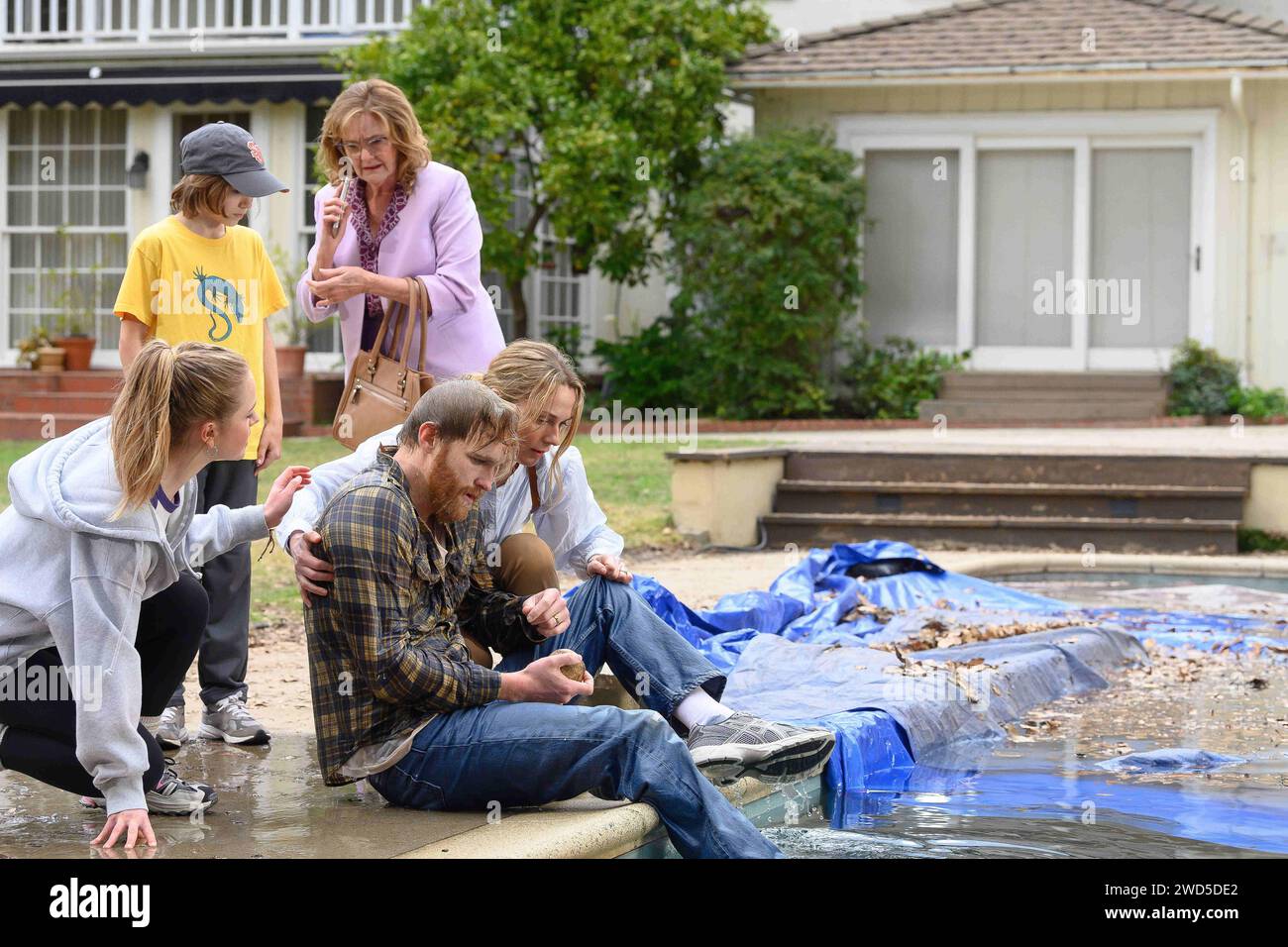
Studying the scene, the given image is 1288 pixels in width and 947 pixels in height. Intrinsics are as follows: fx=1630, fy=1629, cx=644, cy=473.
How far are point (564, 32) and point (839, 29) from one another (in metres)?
3.33

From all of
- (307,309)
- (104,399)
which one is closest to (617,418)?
(104,399)

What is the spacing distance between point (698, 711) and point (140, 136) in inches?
616

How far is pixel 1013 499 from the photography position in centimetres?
1052

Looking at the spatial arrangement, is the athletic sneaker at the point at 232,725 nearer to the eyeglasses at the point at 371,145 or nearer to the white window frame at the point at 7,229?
the eyeglasses at the point at 371,145

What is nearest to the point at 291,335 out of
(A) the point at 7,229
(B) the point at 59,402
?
(B) the point at 59,402

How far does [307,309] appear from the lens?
15.8 ft

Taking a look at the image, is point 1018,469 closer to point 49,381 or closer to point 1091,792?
point 1091,792

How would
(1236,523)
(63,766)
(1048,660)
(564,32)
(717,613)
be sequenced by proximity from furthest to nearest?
(564,32) → (1236,523) → (717,613) → (1048,660) → (63,766)

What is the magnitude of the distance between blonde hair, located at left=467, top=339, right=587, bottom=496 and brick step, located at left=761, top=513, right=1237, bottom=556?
6479mm

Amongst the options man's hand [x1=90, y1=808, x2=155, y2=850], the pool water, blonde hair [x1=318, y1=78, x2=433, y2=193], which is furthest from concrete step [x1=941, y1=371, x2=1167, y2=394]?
man's hand [x1=90, y1=808, x2=155, y2=850]

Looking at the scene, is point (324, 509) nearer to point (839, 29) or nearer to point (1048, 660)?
point (1048, 660)

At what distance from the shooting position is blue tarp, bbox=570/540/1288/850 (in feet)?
15.9

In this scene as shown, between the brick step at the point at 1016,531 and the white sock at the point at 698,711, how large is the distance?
6301mm

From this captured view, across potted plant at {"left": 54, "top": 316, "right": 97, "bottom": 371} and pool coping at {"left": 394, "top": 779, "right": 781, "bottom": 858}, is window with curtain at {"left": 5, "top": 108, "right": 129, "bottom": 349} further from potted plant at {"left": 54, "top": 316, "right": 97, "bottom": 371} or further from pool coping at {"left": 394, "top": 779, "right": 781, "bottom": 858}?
pool coping at {"left": 394, "top": 779, "right": 781, "bottom": 858}
